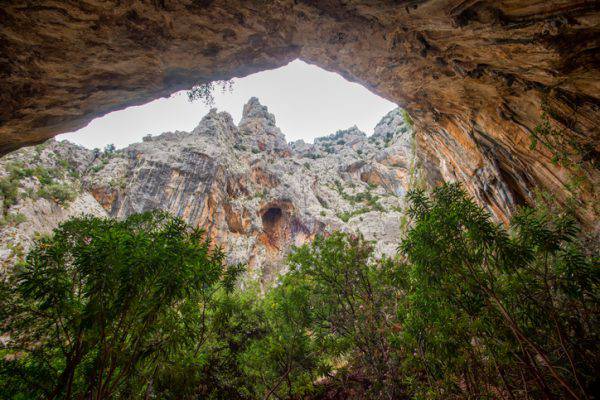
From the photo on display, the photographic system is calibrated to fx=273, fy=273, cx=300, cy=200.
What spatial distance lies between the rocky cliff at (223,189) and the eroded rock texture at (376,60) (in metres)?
11.2

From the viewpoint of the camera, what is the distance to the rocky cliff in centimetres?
2258

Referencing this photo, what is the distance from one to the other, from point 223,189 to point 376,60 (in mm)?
24172

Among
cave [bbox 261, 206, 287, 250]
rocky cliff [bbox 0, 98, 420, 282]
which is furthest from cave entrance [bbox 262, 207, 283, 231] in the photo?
rocky cliff [bbox 0, 98, 420, 282]

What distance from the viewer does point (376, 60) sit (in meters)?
10.6

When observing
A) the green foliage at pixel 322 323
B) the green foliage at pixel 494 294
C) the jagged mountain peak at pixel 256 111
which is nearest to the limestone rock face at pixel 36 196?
the green foliage at pixel 322 323

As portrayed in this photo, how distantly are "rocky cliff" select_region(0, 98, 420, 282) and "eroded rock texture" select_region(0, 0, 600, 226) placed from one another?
36.6 ft

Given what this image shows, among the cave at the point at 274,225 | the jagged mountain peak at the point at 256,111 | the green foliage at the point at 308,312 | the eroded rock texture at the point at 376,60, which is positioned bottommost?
the green foliage at the point at 308,312

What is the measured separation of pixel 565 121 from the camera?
7.55 metres

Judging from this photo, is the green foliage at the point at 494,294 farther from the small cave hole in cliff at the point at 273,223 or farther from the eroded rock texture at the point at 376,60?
the small cave hole in cliff at the point at 273,223

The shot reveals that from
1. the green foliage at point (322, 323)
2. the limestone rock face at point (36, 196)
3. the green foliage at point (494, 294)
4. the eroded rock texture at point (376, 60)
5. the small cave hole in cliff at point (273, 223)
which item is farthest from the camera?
the small cave hole in cliff at point (273, 223)

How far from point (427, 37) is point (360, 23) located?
224 centimetres

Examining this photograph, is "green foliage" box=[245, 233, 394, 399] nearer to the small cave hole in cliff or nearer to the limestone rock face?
the limestone rock face

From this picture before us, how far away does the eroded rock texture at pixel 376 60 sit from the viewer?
644cm

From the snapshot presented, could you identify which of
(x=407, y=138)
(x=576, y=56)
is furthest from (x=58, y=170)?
(x=407, y=138)
